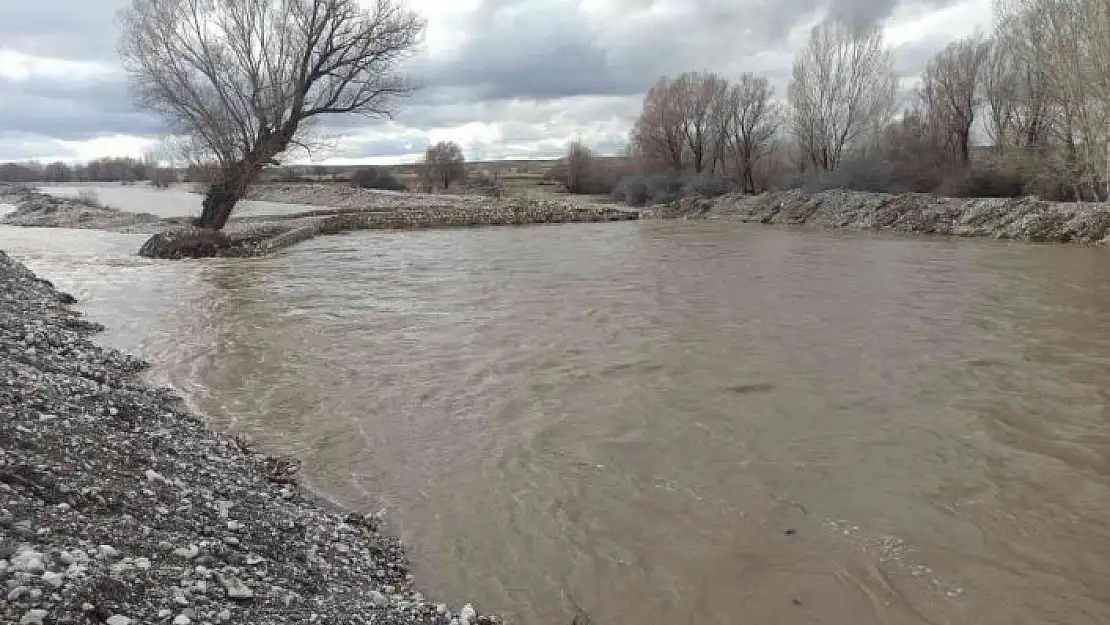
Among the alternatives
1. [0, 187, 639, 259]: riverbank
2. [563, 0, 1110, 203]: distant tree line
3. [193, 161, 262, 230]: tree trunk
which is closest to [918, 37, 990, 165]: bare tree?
[563, 0, 1110, 203]: distant tree line

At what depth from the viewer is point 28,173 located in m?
130

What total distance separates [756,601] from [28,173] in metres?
156

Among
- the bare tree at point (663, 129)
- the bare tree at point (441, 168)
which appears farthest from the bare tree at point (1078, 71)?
the bare tree at point (441, 168)

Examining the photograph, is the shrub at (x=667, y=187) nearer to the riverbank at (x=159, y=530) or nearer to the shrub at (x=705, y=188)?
the shrub at (x=705, y=188)

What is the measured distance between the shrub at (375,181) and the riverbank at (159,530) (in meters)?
71.8

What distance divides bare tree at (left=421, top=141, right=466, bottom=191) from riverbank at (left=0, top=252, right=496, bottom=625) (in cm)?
7140

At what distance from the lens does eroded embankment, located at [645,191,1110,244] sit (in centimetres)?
2675

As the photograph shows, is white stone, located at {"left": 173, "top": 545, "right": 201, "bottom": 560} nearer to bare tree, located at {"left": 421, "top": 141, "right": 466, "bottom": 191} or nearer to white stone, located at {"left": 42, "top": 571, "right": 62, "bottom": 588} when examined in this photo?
white stone, located at {"left": 42, "top": 571, "right": 62, "bottom": 588}

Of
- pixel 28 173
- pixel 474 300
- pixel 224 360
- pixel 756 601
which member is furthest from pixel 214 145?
pixel 28 173

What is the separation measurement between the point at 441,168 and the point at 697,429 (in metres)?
72.5

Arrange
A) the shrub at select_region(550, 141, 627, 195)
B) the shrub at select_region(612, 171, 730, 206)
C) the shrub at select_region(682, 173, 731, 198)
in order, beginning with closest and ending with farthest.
Result: the shrub at select_region(682, 173, 731, 198) → the shrub at select_region(612, 171, 730, 206) → the shrub at select_region(550, 141, 627, 195)

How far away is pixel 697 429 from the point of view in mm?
8180

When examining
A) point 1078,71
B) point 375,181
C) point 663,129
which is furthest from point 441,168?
point 1078,71

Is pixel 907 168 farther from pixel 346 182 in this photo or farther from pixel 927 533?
pixel 346 182
